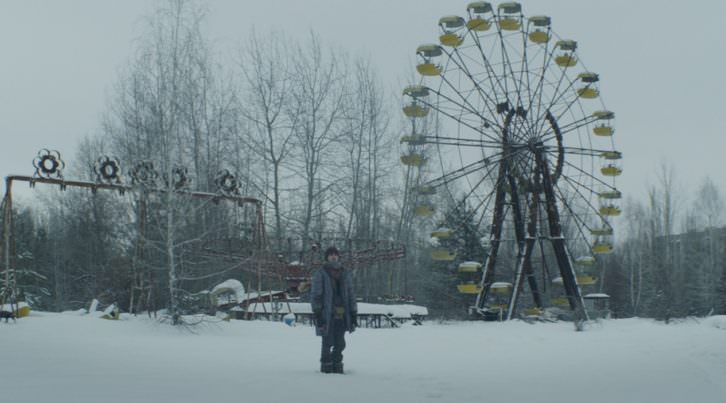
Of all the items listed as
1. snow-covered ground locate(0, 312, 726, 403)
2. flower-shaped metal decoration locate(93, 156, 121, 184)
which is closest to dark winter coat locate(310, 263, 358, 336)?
snow-covered ground locate(0, 312, 726, 403)

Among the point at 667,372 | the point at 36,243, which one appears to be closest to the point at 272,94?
the point at 36,243

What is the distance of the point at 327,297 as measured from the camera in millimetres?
9938

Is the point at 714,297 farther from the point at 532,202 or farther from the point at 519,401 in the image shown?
the point at 519,401

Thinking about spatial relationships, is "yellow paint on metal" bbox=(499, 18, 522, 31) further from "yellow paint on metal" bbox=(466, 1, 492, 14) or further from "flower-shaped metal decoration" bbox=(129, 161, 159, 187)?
"flower-shaped metal decoration" bbox=(129, 161, 159, 187)

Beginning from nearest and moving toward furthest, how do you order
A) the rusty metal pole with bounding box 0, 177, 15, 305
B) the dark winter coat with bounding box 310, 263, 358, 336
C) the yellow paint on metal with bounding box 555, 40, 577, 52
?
the dark winter coat with bounding box 310, 263, 358, 336 < the rusty metal pole with bounding box 0, 177, 15, 305 < the yellow paint on metal with bounding box 555, 40, 577, 52

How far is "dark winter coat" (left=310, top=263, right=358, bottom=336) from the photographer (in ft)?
32.3

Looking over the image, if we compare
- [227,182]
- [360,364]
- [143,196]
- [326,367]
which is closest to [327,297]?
[326,367]

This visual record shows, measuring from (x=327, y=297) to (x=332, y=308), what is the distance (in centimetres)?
16

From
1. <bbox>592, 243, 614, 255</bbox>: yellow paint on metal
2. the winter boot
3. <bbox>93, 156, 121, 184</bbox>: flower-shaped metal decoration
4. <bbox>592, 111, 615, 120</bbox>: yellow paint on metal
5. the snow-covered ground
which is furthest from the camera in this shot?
<bbox>592, 111, 615, 120</bbox>: yellow paint on metal

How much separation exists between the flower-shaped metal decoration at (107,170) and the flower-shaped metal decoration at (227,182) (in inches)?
122

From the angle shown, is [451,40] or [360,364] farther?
[451,40]

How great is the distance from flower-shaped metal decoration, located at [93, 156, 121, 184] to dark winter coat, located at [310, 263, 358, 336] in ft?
41.8

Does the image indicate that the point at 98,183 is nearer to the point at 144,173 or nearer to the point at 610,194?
the point at 144,173

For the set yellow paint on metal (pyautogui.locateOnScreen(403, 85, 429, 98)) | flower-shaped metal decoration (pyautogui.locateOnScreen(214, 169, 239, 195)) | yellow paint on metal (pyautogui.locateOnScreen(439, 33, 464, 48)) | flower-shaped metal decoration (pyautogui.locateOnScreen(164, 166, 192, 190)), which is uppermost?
yellow paint on metal (pyautogui.locateOnScreen(439, 33, 464, 48))
